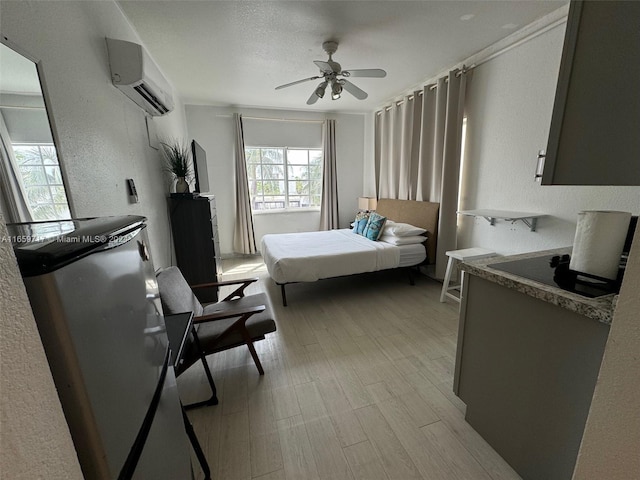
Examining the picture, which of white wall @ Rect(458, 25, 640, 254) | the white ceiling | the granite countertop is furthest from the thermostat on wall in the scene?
white wall @ Rect(458, 25, 640, 254)

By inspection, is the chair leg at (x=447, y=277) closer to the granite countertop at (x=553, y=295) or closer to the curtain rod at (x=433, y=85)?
the granite countertop at (x=553, y=295)

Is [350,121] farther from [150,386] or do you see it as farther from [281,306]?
[150,386]

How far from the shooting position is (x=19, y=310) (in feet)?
1.23

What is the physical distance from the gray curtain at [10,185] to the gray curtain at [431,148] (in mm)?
3412

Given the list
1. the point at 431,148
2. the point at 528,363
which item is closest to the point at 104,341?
the point at 528,363

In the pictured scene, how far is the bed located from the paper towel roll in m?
2.11

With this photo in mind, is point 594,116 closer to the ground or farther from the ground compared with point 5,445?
farther from the ground

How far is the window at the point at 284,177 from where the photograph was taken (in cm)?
489

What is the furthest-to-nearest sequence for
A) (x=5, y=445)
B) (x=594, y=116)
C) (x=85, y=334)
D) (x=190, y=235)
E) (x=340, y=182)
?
(x=340, y=182) < (x=190, y=235) < (x=594, y=116) < (x=85, y=334) < (x=5, y=445)

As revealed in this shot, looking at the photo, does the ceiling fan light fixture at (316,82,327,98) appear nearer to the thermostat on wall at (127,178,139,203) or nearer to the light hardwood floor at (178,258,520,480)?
the thermostat on wall at (127,178,139,203)

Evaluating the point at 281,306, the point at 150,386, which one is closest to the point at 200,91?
the point at 281,306

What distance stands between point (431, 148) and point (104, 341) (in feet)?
12.4

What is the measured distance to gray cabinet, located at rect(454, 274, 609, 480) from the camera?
0.98 m

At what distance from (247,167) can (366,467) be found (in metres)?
4.56
